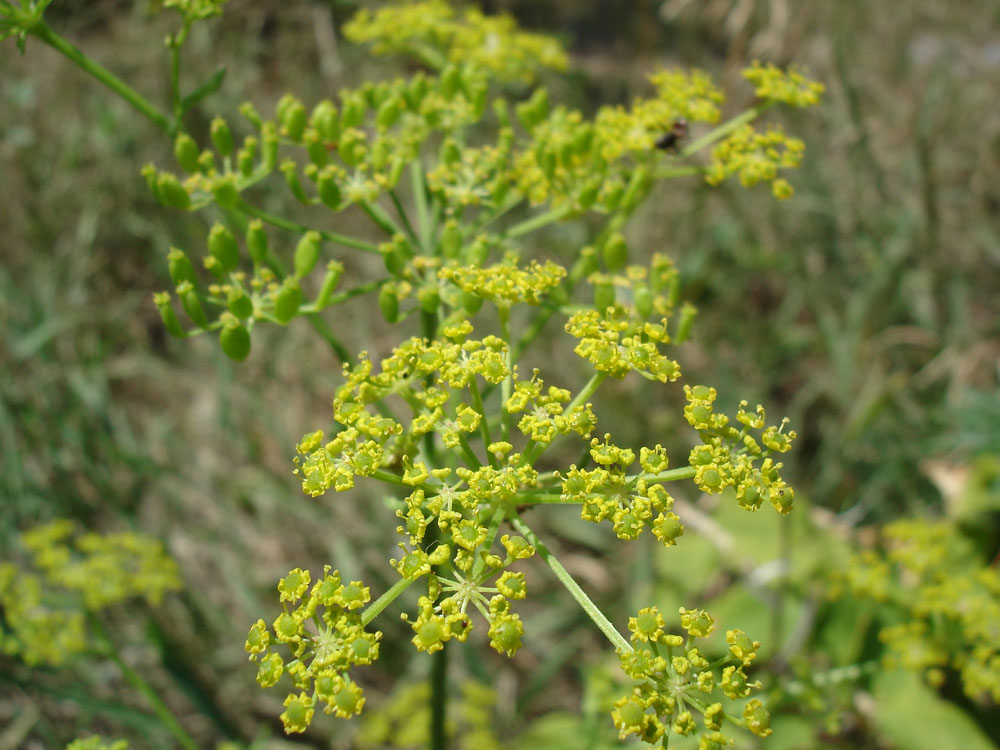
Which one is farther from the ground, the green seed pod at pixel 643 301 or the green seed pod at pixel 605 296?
the green seed pod at pixel 605 296

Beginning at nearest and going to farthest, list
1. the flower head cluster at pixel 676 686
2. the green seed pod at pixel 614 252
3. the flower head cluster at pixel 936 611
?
the flower head cluster at pixel 676 686 → the green seed pod at pixel 614 252 → the flower head cluster at pixel 936 611

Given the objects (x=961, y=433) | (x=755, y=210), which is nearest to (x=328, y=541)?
(x=961, y=433)

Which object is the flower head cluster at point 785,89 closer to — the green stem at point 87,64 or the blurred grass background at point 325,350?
the blurred grass background at point 325,350

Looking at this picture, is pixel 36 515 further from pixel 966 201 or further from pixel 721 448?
pixel 966 201

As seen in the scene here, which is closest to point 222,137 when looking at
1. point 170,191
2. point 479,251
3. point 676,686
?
point 170,191

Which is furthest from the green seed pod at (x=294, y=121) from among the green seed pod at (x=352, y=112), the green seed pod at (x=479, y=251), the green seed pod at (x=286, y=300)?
the green seed pod at (x=479, y=251)

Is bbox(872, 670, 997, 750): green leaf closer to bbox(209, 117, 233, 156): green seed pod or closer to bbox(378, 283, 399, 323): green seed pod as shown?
bbox(378, 283, 399, 323): green seed pod

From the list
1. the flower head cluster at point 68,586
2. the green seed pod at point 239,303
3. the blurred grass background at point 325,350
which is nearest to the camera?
the green seed pod at point 239,303
